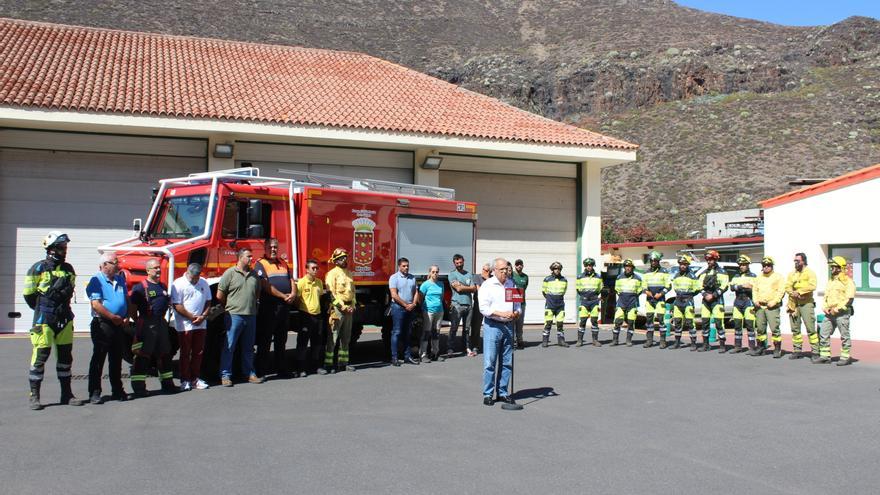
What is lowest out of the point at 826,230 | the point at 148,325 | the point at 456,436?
the point at 456,436

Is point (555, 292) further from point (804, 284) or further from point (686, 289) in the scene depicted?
point (804, 284)

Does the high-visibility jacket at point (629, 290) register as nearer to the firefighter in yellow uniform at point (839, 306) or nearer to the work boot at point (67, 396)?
the firefighter in yellow uniform at point (839, 306)

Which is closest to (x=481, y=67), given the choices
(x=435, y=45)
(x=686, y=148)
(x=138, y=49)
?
(x=435, y=45)

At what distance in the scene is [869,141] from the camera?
141ft

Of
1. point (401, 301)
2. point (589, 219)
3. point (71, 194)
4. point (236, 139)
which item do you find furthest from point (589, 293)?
point (71, 194)

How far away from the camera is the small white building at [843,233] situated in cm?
1633

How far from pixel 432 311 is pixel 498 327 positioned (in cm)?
394

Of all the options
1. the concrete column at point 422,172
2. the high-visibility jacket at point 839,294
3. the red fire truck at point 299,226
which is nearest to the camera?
the red fire truck at point 299,226

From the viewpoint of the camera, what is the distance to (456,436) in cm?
739

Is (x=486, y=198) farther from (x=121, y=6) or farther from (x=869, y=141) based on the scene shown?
(x=121, y=6)

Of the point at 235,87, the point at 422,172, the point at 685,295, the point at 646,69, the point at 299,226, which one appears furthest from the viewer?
the point at 646,69

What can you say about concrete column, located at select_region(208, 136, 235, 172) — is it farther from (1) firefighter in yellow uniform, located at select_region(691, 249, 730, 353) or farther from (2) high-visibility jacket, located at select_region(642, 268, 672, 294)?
(1) firefighter in yellow uniform, located at select_region(691, 249, 730, 353)

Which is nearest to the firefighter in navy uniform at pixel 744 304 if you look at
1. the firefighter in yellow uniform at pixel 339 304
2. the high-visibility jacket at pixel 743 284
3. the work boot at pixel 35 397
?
the high-visibility jacket at pixel 743 284

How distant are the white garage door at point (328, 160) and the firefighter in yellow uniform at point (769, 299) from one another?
8.66 metres
